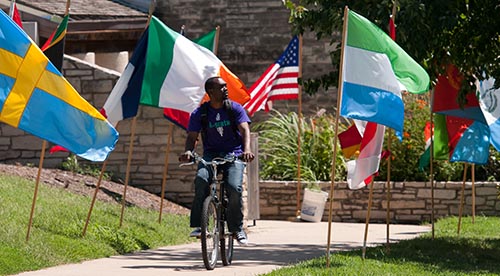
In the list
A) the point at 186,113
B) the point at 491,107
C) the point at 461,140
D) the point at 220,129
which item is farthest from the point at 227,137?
the point at 186,113

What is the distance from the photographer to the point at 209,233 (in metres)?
11.9

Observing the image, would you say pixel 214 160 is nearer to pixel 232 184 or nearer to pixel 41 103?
pixel 232 184

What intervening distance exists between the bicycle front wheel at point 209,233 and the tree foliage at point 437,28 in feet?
10.7

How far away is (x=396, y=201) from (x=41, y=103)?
37.8 ft

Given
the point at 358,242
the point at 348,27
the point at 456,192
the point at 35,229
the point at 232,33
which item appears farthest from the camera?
the point at 232,33

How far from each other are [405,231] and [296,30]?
5303 mm

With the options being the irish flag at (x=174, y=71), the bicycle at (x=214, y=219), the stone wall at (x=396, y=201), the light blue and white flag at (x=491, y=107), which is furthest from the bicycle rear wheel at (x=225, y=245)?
the stone wall at (x=396, y=201)

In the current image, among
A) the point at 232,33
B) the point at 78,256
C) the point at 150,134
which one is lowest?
the point at 78,256

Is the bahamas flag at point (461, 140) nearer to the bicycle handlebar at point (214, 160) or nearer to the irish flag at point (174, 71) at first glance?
the irish flag at point (174, 71)

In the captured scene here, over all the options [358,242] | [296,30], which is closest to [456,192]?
[358,242]

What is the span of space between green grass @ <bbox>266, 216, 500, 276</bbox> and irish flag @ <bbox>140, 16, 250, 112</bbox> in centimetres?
282

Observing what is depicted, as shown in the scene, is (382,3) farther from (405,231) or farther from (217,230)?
(405,231)

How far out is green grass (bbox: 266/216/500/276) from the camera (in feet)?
38.2

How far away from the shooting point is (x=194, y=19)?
2789 cm
